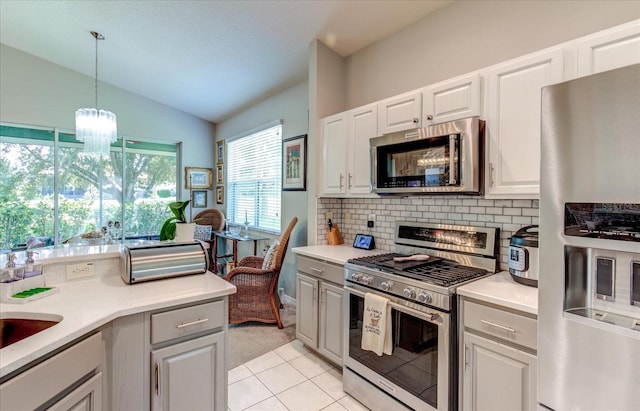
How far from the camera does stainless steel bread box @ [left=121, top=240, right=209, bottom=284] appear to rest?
170cm

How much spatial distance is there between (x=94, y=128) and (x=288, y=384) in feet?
11.3

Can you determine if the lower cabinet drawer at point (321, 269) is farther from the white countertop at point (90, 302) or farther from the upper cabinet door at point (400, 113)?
the upper cabinet door at point (400, 113)

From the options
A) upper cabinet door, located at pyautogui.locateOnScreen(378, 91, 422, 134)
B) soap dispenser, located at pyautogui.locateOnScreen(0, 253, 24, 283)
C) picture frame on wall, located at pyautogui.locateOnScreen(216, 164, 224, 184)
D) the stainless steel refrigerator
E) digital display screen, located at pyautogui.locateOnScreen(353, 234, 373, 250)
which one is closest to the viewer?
the stainless steel refrigerator

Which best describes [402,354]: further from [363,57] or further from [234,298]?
[363,57]

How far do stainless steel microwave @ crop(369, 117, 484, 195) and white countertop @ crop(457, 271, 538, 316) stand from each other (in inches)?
21.7

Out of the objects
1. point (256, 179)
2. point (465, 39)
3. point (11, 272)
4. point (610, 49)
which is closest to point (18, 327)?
point (11, 272)

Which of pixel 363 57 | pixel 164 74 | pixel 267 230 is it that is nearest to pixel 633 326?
pixel 363 57

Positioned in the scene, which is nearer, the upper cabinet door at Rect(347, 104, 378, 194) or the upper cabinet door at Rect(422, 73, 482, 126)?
the upper cabinet door at Rect(422, 73, 482, 126)

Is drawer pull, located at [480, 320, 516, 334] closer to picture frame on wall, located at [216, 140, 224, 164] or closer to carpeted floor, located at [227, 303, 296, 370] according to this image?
carpeted floor, located at [227, 303, 296, 370]

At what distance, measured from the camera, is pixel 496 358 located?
154 cm

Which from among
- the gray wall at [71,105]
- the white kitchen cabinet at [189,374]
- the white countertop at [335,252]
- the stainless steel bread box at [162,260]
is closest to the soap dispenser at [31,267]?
the stainless steel bread box at [162,260]

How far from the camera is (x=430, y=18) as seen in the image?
8.47 ft

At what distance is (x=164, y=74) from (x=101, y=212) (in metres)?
2.55

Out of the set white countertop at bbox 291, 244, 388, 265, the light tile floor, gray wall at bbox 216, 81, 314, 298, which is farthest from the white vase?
gray wall at bbox 216, 81, 314, 298
